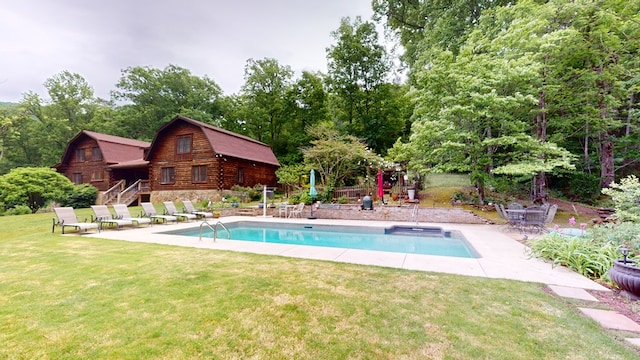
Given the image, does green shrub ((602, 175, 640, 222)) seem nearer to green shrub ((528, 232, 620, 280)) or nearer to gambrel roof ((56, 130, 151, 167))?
green shrub ((528, 232, 620, 280))

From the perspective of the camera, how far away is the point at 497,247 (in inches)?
245

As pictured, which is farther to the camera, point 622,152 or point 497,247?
point 622,152

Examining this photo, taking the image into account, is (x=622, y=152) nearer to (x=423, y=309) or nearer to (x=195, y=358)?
(x=423, y=309)

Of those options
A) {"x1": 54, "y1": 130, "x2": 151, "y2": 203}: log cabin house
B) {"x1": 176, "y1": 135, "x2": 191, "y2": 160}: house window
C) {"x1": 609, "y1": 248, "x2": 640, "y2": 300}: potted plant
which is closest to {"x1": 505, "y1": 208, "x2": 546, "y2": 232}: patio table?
{"x1": 609, "y1": 248, "x2": 640, "y2": 300}: potted plant

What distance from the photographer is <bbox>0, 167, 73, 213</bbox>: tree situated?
1472 cm

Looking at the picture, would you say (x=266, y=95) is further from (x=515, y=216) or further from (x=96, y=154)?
(x=515, y=216)

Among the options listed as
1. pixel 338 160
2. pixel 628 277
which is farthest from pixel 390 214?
pixel 628 277

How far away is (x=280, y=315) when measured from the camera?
111 inches

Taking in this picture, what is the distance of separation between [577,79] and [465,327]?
13938mm

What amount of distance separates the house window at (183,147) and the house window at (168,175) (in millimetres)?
1179

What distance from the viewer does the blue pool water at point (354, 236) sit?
7453 mm

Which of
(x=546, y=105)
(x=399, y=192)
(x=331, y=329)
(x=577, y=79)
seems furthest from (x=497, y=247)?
(x=577, y=79)

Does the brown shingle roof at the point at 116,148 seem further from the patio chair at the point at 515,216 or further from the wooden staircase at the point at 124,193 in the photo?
the patio chair at the point at 515,216

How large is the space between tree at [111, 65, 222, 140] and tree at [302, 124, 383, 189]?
58.2 feet
